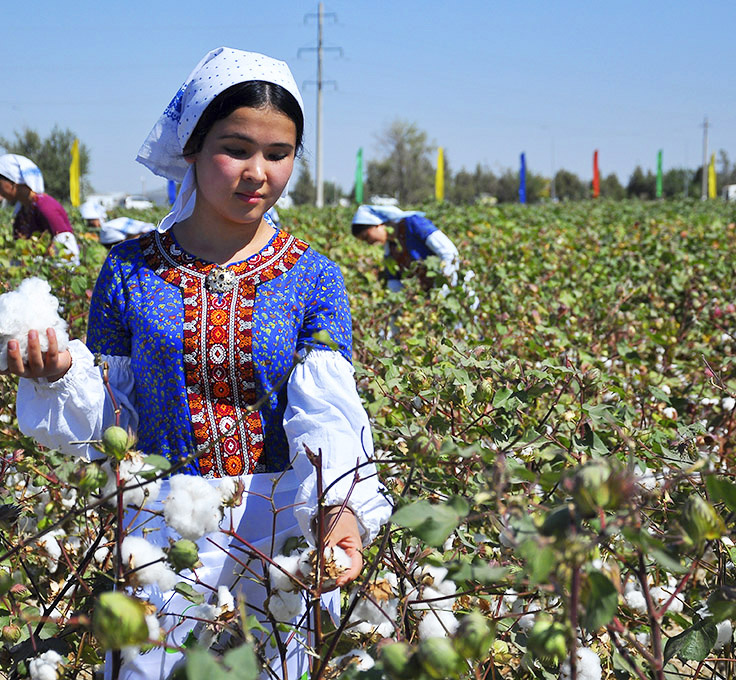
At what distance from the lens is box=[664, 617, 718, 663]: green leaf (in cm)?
112

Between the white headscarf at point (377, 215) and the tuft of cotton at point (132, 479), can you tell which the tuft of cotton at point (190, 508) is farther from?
the white headscarf at point (377, 215)

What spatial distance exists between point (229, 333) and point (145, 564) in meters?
0.55

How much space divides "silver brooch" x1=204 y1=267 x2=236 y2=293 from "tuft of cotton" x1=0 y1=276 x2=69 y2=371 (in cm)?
33

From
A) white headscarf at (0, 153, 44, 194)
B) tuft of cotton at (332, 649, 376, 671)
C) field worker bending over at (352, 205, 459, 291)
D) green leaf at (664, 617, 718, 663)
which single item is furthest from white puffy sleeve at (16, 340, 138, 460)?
white headscarf at (0, 153, 44, 194)

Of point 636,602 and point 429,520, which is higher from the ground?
point 429,520

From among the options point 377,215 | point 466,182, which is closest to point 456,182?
point 466,182

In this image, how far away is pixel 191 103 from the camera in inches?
57.8

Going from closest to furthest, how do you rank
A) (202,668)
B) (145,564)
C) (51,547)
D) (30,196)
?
(202,668), (145,564), (51,547), (30,196)

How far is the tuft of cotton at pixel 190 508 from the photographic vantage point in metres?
0.97

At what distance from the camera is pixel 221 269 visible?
4.89ft

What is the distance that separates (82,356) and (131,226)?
17.5 ft

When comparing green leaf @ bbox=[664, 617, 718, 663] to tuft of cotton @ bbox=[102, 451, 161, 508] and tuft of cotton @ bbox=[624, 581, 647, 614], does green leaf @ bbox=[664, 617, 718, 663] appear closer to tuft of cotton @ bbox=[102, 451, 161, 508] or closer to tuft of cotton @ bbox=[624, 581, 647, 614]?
tuft of cotton @ bbox=[624, 581, 647, 614]

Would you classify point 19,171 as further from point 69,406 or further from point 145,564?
point 145,564

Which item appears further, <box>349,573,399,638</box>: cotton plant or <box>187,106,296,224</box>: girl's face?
<box>187,106,296,224</box>: girl's face
